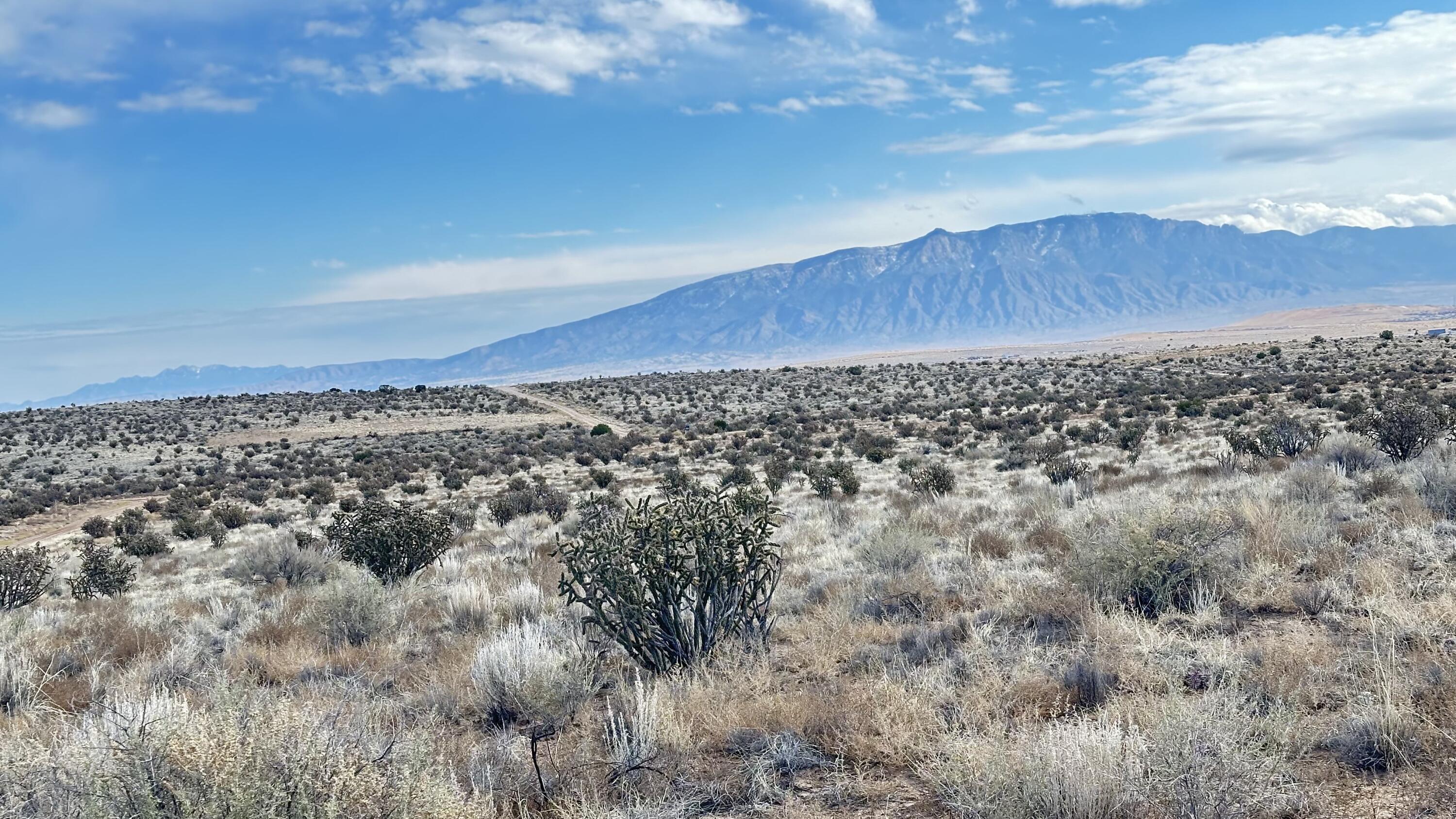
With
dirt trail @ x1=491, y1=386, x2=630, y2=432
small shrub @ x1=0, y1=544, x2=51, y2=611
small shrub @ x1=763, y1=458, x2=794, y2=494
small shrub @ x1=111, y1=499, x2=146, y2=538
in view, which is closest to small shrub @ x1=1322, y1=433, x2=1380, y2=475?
small shrub @ x1=763, y1=458, x2=794, y2=494

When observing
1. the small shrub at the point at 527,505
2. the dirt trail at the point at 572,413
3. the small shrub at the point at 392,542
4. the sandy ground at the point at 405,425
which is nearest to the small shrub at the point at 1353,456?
the small shrub at the point at 392,542

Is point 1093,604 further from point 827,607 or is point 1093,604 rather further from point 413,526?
point 413,526

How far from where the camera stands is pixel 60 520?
30188 mm

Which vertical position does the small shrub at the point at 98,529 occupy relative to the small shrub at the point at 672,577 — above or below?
below

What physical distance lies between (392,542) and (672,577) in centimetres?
713

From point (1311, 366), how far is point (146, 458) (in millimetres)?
64116

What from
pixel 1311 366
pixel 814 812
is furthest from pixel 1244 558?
pixel 1311 366

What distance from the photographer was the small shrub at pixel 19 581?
12492 mm

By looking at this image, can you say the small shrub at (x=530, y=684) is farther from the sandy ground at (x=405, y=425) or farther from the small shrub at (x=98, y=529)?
the sandy ground at (x=405, y=425)

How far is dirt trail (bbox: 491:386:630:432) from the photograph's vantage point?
52.2 metres

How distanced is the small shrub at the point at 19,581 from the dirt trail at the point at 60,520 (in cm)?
1562

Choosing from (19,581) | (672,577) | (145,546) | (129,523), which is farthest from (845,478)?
(129,523)

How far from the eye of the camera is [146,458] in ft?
146

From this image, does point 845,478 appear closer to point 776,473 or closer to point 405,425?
point 776,473
